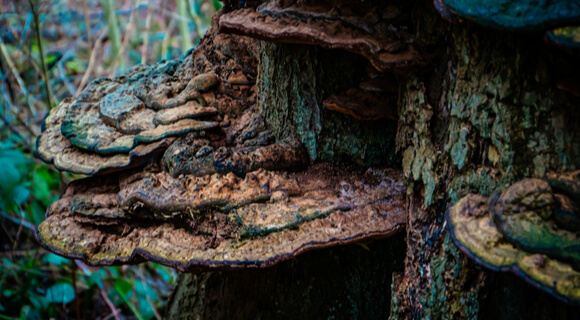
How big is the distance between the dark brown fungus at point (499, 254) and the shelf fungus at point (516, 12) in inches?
17.9

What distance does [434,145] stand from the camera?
137 cm

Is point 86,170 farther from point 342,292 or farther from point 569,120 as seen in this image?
point 569,120

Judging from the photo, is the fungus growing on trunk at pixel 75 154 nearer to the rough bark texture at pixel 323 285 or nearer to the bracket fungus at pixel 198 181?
the bracket fungus at pixel 198 181

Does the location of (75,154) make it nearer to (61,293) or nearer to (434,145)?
(434,145)

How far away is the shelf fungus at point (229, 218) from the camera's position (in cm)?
141

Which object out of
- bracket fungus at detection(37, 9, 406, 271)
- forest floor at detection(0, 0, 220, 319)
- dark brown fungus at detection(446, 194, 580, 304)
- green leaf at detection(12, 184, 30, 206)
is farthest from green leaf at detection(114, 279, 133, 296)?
dark brown fungus at detection(446, 194, 580, 304)

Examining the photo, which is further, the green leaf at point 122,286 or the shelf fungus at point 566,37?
the green leaf at point 122,286

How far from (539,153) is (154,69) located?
1.76 meters

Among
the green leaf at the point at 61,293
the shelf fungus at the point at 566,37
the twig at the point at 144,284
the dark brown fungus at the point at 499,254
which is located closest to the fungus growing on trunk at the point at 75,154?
the dark brown fungus at the point at 499,254

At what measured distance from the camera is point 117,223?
1.71m

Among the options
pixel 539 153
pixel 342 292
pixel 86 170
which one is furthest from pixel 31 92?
pixel 539 153

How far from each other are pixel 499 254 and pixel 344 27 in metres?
0.78

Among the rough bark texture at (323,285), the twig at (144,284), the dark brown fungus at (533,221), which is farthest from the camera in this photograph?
the twig at (144,284)

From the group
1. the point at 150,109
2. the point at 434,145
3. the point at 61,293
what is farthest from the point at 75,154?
the point at 61,293
